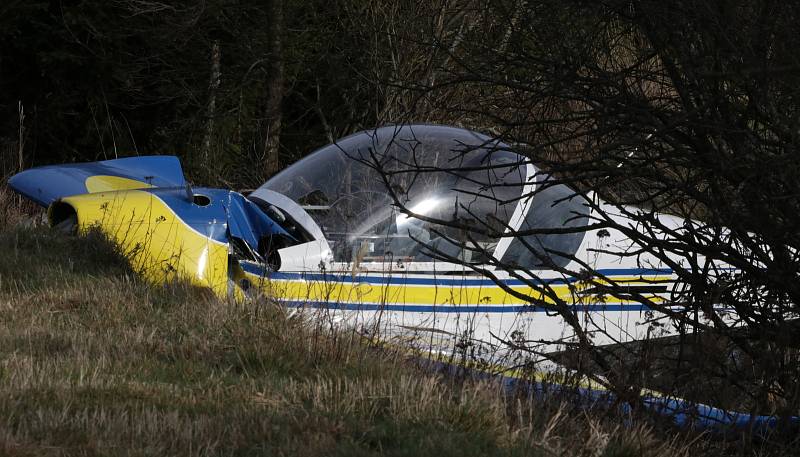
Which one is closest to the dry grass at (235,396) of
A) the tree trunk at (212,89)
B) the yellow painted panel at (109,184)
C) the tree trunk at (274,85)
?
the yellow painted panel at (109,184)

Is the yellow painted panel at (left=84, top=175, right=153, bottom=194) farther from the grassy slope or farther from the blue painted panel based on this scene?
the grassy slope

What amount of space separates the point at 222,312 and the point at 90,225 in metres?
2.22

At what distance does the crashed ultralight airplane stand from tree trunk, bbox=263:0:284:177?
28.8 ft

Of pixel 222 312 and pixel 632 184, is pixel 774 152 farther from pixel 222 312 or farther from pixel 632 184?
pixel 222 312

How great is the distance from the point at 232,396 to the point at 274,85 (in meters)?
13.3

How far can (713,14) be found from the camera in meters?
4.02

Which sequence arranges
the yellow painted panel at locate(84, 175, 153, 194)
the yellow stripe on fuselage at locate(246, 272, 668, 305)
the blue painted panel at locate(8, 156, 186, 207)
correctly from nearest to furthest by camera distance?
the yellow stripe on fuselage at locate(246, 272, 668, 305), the blue painted panel at locate(8, 156, 186, 207), the yellow painted panel at locate(84, 175, 153, 194)

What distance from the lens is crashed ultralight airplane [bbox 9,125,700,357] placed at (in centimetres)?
634

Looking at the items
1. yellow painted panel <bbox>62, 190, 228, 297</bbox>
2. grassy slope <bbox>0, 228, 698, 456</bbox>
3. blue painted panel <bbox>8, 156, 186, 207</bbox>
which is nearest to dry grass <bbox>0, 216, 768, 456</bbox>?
grassy slope <bbox>0, 228, 698, 456</bbox>

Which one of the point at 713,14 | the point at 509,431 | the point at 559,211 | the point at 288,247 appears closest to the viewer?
the point at 509,431

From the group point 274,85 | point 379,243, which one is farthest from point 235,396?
point 274,85

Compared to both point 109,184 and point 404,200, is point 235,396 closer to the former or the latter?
point 404,200

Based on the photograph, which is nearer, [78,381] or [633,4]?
[78,381]

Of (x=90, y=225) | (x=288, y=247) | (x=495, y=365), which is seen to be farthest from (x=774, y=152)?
(x=90, y=225)
